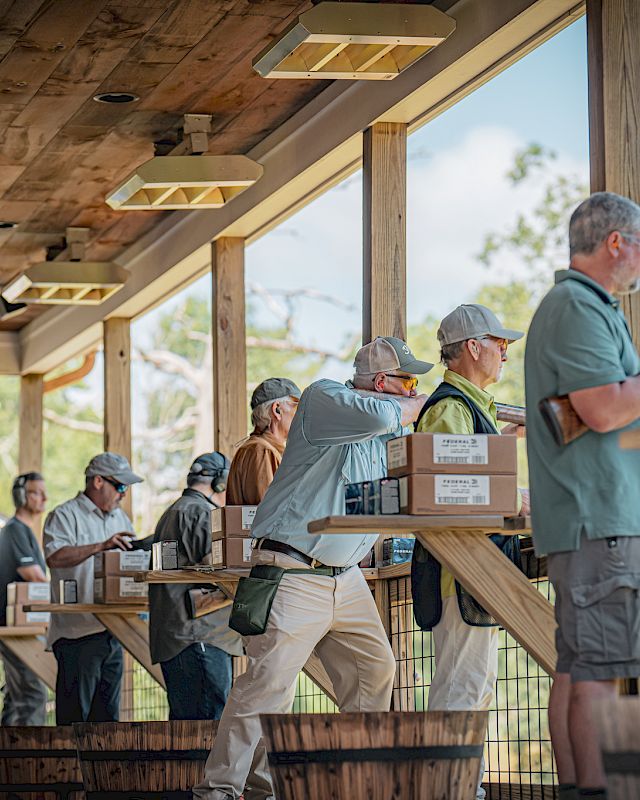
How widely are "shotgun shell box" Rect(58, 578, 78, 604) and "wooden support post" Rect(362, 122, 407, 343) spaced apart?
2011 mm

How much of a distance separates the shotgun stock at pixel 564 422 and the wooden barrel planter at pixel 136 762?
2177mm

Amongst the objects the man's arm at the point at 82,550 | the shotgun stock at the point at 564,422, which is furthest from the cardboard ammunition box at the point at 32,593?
the shotgun stock at the point at 564,422

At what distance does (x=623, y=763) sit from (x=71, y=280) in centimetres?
662

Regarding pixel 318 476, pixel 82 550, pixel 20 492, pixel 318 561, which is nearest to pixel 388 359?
pixel 318 476

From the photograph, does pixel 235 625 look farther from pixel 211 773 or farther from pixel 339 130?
pixel 339 130

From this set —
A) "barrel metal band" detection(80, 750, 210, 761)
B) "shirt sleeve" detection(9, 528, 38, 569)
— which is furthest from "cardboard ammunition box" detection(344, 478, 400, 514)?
"shirt sleeve" detection(9, 528, 38, 569)

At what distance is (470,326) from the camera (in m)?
4.29

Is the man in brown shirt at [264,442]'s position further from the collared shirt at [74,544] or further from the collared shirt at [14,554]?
the collared shirt at [14,554]

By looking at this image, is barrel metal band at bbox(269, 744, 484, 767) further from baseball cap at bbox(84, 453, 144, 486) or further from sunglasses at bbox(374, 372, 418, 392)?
baseball cap at bbox(84, 453, 144, 486)

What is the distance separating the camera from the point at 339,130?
6469 mm

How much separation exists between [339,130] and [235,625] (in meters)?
2.90

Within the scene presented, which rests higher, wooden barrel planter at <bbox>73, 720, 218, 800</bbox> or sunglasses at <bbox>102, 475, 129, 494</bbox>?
sunglasses at <bbox>102, 475, 129, 494</bbox>

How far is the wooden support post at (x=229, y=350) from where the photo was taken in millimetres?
7750

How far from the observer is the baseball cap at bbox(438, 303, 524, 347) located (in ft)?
14.1
